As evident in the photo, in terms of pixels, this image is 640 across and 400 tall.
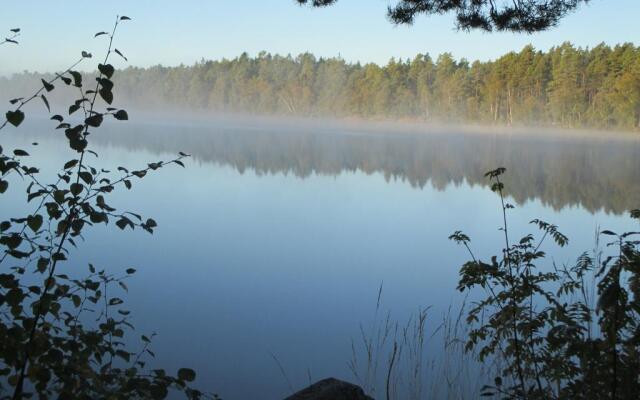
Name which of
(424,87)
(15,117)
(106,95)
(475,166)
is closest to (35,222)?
(15,117)

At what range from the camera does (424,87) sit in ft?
209

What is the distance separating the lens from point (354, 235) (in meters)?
8.80

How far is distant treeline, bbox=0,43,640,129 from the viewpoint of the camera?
157 feet

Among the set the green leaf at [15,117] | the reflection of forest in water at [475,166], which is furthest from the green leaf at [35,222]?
the reflection of forest in water at [475,166]

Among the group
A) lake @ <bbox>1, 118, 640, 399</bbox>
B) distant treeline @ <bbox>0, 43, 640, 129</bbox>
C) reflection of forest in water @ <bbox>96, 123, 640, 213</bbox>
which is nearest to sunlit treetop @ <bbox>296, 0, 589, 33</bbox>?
lake @ <bbox>1, 118, 640, 399</bbox>

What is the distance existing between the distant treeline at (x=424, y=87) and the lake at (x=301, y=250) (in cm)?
3369

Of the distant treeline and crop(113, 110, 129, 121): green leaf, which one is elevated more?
the distant treeline

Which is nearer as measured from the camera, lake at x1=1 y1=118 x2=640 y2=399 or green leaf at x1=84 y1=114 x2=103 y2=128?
green leaf at x1=84 y1=114 x2=103 y2=128

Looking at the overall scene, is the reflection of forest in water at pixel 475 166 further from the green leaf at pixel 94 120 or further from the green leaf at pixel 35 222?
the green leaf at pixel 35 222

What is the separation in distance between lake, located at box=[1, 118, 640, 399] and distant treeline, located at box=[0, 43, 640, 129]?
33689 millimetres

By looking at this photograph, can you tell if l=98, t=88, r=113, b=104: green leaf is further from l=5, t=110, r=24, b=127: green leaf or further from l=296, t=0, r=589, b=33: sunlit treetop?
l=296, t=0, r=589, b=33: sunlit treetop

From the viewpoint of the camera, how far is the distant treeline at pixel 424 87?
47938 mm

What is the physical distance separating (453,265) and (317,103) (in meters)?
69.6

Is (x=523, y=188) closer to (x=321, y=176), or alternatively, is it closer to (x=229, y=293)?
(x=321, y=176)
